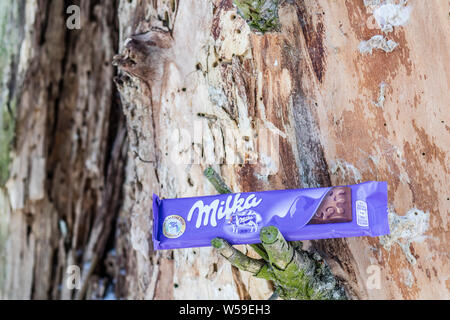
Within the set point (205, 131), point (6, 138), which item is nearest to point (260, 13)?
point (205, 131)

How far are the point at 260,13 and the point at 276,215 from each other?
0.32 m

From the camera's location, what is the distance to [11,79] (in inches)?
47.6

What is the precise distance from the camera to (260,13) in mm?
787

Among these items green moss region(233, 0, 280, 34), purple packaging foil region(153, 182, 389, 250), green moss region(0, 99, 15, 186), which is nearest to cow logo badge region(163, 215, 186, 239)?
purple packaging foil region(153, 182, 389, 250)

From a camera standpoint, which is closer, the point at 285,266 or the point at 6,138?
the point at 285,266

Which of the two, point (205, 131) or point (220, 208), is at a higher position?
point (205, 131)

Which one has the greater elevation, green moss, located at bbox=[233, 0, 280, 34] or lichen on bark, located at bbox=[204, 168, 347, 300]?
green moss, located at bbox=[233, 0, 280, 34]

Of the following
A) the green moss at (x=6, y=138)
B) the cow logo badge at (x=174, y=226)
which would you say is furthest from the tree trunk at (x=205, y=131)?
the cow logo badge at (x=174, y=226)

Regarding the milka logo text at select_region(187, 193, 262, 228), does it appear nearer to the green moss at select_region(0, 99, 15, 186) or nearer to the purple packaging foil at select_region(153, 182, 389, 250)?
the purple packaging foil at select_region(153, 182, 389, 250)

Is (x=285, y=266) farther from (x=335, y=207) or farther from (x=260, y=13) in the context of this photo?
(x=260, y=13)

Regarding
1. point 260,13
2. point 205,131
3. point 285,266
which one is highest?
point 260,13

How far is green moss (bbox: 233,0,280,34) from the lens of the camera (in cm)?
78
